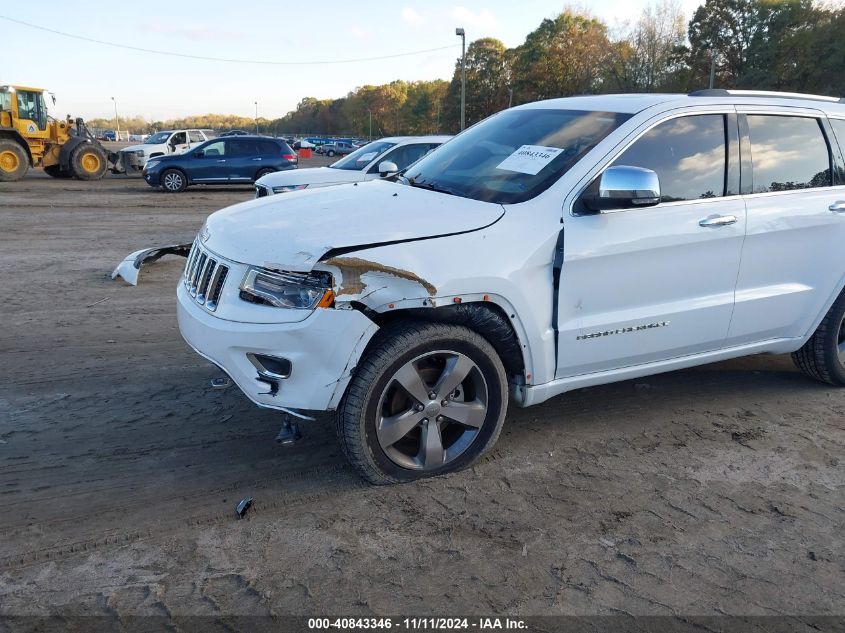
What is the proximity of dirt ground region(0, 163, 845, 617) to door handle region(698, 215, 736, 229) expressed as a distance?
1251 millimetres

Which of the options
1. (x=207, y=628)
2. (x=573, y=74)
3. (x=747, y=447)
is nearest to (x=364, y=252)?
(x=207, y=628)

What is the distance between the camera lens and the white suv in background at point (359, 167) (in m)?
10.3

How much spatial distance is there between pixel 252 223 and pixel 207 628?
1929mm

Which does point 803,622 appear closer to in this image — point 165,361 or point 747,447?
point 747,447

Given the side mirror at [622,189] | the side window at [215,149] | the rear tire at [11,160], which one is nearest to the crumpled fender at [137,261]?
the side mirror at [622,189]

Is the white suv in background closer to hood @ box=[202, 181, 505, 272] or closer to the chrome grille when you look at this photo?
hood @ box=[202, 181, 505, 272]

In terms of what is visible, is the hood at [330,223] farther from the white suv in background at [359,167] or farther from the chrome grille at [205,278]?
the white suv in background at [359,167]

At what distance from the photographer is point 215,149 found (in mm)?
20250

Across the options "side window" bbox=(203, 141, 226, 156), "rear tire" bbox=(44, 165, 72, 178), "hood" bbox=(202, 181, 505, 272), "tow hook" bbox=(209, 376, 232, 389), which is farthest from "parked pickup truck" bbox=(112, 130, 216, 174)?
"hood" bbox=(202, 181, 505, 272)

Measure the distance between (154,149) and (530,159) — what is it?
25.5 meters

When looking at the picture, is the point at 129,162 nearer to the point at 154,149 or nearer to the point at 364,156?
the point at 154,149

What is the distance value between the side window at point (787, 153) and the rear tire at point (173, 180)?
1872cm

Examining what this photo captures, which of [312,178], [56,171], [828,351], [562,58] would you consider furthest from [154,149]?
[562,58]

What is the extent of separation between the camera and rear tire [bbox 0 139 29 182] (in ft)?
69.7
